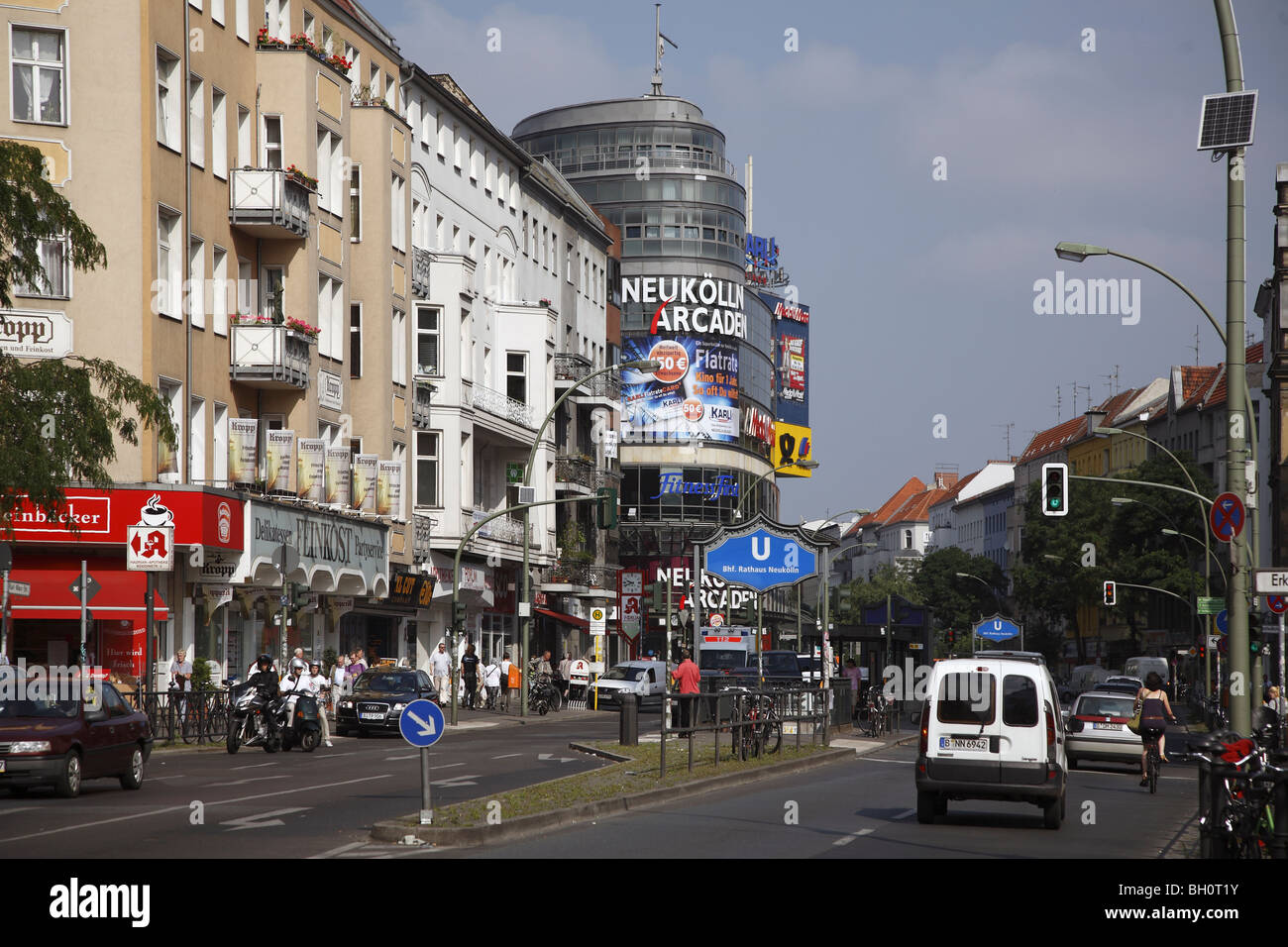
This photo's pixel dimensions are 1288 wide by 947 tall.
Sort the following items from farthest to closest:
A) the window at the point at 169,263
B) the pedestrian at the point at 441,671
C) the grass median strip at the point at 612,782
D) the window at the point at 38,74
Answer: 1. the pedestrian at the point at 441,671
2. the window at the point at 169,263
3. the window at the point at 38,74
4. the grass median strip at the point at 612,782

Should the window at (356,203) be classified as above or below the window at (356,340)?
above

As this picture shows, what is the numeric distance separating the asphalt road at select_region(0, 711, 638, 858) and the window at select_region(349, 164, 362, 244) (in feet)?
62.6

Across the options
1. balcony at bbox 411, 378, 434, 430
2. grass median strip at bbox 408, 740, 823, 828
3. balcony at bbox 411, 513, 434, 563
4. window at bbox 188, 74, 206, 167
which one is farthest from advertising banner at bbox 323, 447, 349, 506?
grass median strip at bbox 408, 740, 823, 828

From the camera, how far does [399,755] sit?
3198cm

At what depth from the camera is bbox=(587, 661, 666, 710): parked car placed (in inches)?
A: 2373

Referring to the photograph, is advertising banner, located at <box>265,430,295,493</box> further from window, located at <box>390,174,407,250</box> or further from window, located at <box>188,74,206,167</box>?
window, located at <box>390,174,407,250</box>

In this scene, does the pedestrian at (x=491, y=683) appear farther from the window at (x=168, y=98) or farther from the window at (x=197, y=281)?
the window at (x=168, y=98)

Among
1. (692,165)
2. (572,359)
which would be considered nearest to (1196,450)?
(692,165)

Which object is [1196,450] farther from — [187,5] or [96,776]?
[96,776]

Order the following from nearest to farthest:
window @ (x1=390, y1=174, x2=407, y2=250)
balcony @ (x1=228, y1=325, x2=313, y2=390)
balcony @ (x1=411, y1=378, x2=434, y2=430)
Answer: balcony @ (x1=228, y1=325, x2=313, y2=390) → window @ (x1=390, y1=174, x2=407, y2=250) → balcony @ (x1=411, y1=378, x2=434, y2=430)

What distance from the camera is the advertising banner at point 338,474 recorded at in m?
47.2

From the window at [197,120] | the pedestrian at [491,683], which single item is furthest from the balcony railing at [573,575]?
the window at [197,120]

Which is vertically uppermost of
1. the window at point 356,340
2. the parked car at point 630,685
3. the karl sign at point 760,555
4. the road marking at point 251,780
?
the window at point 356,340

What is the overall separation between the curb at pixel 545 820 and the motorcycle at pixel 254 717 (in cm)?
1008
